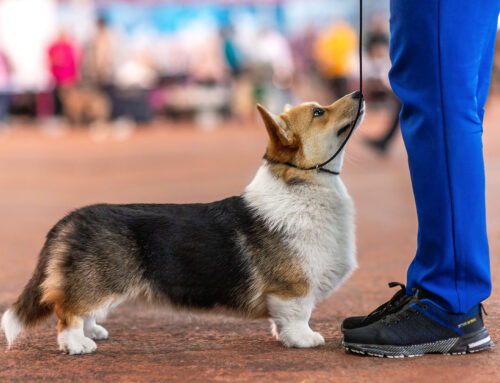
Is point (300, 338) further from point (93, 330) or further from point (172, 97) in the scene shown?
point (172, 97)

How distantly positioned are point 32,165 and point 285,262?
9262mm

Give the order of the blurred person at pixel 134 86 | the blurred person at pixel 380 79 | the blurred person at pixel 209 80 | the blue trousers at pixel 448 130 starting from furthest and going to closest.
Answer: the blurred person at pixel 209 80
the blurred person at pixel 134 86
the blurred person at pixel 380 79
the blue trousers at pixel 448 130

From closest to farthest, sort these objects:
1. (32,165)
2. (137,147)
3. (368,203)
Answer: (368,203)
(32,165)
(137,147)

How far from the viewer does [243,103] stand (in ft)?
66.3

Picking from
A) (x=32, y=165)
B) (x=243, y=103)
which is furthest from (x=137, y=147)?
(x=243, y=103)

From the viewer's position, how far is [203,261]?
10.8ft

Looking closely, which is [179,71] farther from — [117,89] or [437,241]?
[437,241]

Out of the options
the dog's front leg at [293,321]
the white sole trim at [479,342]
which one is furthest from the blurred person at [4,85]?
the white sole trim at [479,342]

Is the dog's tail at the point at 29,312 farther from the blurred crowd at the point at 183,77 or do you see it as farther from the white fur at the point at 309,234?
the blurred crowd at the point at 183,77

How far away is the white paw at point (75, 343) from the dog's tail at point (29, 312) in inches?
5.3

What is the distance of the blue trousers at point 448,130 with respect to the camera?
2861 mm

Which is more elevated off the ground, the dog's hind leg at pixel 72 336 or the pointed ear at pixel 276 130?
the pointed ear at pixel 276 130

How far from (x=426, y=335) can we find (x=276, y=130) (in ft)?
3.43

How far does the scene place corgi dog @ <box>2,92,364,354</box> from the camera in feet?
10.7
